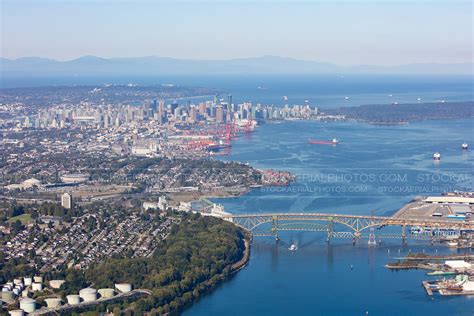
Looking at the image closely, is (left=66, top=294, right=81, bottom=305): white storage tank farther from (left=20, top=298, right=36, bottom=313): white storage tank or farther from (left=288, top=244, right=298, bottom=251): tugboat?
(left=288, top=244, right=298, bottom=251): tugboat

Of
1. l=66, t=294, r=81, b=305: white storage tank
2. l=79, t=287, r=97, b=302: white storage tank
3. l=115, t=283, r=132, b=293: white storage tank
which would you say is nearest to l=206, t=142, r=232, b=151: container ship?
l=115, t=283, r=132, b=293: white storage tank

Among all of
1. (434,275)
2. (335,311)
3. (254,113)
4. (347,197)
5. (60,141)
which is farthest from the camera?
(254,113)

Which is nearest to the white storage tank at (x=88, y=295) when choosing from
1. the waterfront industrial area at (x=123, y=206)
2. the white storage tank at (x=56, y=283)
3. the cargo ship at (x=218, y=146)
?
the waterfront industrial area at (x=123, y=206)

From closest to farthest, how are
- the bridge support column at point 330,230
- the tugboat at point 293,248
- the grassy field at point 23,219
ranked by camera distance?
the tugboat at point 293,248 → the bridge support column at point 330,230 → the grassy field at point 23,219

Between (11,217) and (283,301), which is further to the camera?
Answer: (11,217)

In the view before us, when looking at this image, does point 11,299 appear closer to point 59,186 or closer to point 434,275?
point 434,275

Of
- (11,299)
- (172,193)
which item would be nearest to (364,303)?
(11,299)

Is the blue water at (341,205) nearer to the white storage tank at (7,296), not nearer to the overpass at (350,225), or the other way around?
the overpass at (350,225)
